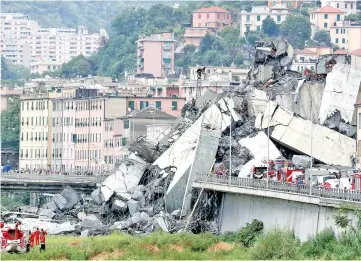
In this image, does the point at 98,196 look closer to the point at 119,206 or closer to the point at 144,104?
the point at 119,206

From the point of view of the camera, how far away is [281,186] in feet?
253

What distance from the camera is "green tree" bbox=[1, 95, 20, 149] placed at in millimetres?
165125

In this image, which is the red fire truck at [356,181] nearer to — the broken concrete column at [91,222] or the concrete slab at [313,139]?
the concrete slab at [313,139]

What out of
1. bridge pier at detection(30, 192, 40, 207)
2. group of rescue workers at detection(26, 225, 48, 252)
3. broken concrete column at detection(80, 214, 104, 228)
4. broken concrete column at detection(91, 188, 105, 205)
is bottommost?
bridge pier at detection(30, 192, 40, 207)

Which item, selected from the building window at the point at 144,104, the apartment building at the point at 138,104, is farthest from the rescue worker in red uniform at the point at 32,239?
the building window at the point at 144,104

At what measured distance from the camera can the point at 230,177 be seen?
271 feet

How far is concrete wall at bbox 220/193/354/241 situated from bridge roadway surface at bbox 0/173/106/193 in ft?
73.3

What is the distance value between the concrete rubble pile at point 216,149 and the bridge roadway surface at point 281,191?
993 millimetres

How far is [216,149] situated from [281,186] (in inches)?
463

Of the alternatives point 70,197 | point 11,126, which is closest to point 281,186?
point 70,197

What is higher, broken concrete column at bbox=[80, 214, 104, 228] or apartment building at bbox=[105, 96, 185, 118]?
apartment building at bbox=[105, 96, 185, 118]

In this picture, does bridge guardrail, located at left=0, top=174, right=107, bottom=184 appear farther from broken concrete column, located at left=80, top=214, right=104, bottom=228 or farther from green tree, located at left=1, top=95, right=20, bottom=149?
green tree, located at left=1, top=95, right=20, bottom=149

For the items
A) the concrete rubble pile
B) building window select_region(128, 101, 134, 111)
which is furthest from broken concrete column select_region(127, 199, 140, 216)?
building window select_region(128, 101, 134, 111)

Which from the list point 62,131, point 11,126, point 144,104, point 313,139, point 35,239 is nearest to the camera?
point 35,239
